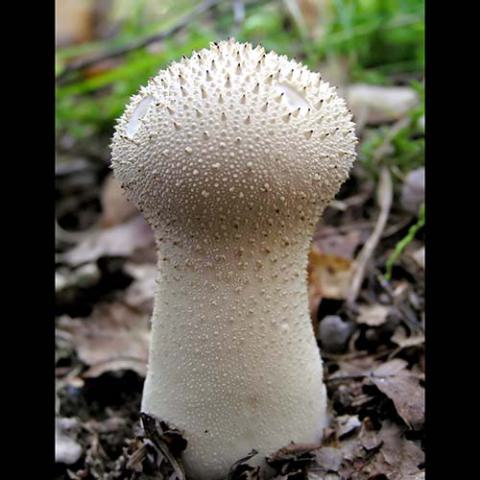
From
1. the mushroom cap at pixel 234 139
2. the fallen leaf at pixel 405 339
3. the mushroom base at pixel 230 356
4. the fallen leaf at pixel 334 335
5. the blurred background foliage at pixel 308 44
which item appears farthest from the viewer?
the blurred background foliage at pixel 308 44

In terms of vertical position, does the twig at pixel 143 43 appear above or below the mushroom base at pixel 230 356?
above

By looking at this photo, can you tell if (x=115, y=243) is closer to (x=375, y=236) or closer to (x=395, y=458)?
(x=375, y=236)

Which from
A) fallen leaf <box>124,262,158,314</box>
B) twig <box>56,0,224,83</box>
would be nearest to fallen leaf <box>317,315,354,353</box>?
fallen leaf <box>124,262,158,314</box>

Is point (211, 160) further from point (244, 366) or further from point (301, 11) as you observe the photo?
point (301, 11)

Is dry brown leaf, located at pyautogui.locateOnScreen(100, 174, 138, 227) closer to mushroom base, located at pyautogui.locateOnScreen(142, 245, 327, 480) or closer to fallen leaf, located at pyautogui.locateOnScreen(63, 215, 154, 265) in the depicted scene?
fallen leaf, located at pyautogui.locateOnScreen(63, 215, 154, 265)

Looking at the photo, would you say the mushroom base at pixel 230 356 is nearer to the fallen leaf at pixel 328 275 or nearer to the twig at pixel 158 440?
the twig at pixel 158 440

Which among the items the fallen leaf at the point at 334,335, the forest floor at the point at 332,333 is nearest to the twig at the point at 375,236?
the forest floor at the point at 332,333
